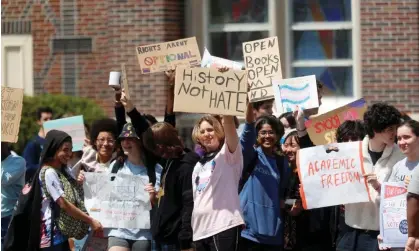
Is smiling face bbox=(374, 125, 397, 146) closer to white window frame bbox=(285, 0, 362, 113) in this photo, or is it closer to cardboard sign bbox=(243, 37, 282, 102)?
cardboard sign bbox=(243, 37, 282, 102)

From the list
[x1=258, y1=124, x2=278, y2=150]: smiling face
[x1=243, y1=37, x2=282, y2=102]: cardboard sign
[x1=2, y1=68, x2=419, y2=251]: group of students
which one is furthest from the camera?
[x1=243, y1=37, x2=282, y2=102]: cardboard sign

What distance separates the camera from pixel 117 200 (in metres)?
9.47

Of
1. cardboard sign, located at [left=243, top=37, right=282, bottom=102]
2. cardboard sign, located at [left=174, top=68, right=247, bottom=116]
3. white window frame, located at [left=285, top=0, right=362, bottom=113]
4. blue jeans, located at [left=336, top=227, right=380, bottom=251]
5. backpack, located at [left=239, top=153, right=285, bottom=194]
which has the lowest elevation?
blue jeans, located at [left=336, top=227, right=380, bottom=251]

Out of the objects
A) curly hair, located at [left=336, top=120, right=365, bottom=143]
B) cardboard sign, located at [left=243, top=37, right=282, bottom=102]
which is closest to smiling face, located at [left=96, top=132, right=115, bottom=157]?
cardboard sign, located at [left=243, top=37, right=282, bottom=102]

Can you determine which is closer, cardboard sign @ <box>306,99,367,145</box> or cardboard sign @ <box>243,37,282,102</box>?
cardboard sign @ <box>306,99,367,145</box>

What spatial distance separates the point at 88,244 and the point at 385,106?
9.60 feet

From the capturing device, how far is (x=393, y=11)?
1403 centimetres

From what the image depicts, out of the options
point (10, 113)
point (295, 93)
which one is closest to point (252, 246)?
point (295, 93)

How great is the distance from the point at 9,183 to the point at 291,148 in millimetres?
2565

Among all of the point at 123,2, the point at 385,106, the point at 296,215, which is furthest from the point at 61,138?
the point at 123,2

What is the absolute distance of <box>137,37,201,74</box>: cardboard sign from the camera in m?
10.2

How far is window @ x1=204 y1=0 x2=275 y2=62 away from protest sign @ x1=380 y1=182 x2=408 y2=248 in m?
7.11

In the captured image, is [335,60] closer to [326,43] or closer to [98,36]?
[326,43]

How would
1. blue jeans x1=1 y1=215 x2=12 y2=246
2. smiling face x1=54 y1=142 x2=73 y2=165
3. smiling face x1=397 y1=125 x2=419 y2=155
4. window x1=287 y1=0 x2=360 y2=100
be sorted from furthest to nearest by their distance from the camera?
window x1=287 y1=0 x2=360 y2=100
blue jeans x1=1 y1=215 x2=12 y2=246
smiling face x1=54 y1=142 x2=73 y2=165
smiling face x1=397 y1=125 x2=419 y2=155
